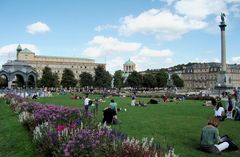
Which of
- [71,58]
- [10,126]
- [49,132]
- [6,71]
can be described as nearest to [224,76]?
[6,71]

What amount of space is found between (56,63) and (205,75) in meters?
74.3

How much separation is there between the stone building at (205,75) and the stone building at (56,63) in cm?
4989

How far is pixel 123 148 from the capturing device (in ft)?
26.7

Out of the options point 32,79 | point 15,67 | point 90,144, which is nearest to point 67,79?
point 32,79

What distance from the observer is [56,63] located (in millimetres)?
156750

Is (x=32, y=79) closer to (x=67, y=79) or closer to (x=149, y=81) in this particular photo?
(x=67, y=79)

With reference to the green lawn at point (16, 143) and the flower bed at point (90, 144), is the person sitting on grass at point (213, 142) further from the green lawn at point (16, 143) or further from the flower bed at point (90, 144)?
the green lawn at point (16, 143)

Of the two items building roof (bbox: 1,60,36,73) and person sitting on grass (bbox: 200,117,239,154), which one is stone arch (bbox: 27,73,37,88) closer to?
building roof (bbox: 1,60,36,73)

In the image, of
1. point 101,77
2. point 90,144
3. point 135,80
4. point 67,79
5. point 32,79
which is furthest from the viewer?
point 135,80

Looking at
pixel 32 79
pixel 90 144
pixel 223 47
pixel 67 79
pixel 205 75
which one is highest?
pixel 223 47

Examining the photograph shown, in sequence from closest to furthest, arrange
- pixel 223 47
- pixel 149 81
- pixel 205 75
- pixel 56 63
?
pixel 223 47 → pixel 149 81 → pixel 56 63 → pixel 205 75

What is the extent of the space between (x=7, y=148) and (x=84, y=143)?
283 inches

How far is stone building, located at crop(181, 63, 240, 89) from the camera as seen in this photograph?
545ft

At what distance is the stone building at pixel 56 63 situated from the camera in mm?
152125
